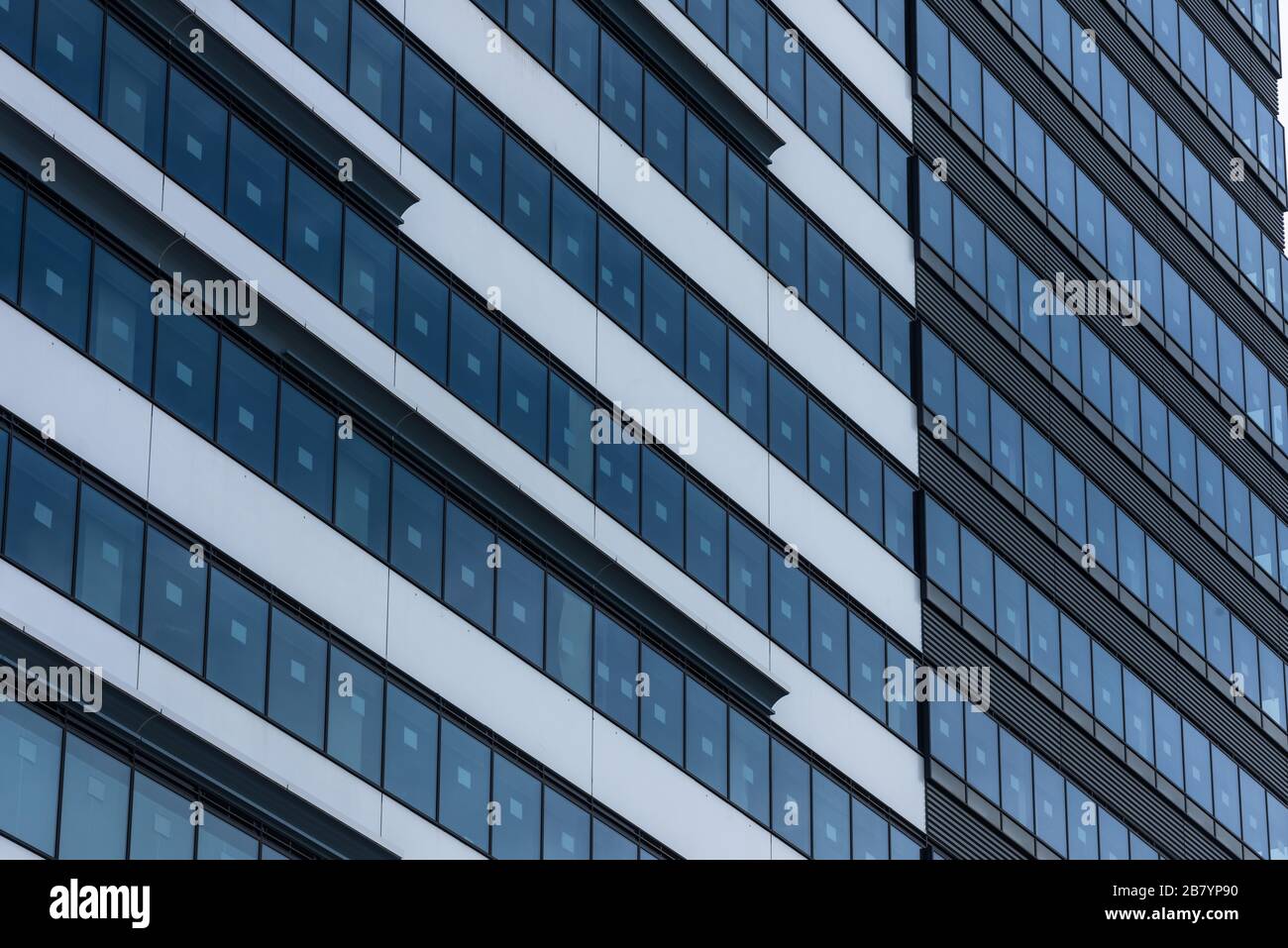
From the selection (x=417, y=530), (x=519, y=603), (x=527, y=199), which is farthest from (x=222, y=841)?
(x=527, y=199)

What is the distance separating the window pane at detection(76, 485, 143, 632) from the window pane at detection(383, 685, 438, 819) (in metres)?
5.17

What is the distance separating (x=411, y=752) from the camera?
44719mm

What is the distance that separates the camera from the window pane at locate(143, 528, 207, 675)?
135 ft

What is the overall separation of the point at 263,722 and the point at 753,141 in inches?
735

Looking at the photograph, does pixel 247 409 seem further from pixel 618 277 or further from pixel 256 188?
pixel 618 277

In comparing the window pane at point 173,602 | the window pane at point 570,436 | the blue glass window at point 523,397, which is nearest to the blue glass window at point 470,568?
the blue glass window at point 523,397

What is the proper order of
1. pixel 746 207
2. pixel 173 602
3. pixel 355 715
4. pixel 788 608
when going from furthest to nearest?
pixel 746 207, pixel 788 608, pixel 355 715, pixel 173 602

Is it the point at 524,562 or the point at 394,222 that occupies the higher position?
the point at 394,222

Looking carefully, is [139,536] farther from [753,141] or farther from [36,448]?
[753,141]

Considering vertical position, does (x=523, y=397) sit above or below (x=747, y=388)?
below

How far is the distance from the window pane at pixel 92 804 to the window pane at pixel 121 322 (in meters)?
5.48

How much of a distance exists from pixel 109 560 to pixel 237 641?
2509 millimetres

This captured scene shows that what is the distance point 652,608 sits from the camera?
1984 inches

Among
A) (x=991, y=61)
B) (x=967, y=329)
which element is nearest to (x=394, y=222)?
(x=967, y=329)
